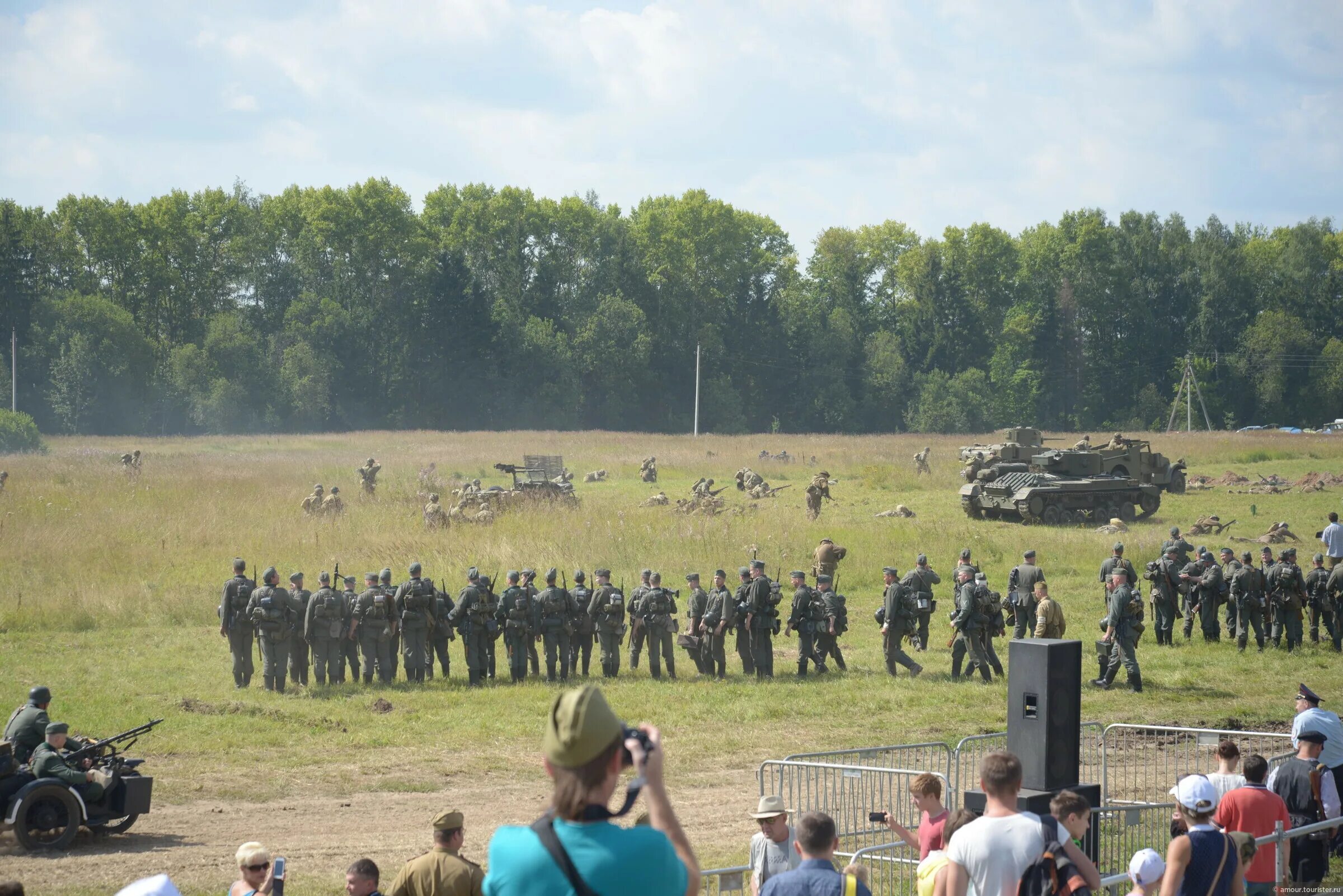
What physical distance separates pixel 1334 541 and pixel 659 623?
14.7m

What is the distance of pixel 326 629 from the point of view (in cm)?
1786

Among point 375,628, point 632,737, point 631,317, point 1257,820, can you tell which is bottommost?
point 375,628

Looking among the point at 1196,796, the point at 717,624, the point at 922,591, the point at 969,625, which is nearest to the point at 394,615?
the point at 717,624

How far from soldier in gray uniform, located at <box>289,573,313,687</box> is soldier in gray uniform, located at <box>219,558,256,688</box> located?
556 mm

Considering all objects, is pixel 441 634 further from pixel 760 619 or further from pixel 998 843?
pixel 998 843

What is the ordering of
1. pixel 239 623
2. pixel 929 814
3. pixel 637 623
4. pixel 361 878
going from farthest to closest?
pixel 637 623
pixel 239 623
pixel 929 814
pixel 361 878

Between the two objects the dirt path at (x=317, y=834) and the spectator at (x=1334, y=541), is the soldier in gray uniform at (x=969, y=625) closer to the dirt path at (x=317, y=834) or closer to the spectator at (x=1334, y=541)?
the dirt path at (x=317, y=834)

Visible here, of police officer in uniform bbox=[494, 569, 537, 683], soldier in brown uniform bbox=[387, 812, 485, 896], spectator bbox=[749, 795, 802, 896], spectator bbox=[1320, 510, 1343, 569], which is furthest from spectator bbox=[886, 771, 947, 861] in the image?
spectator bbox=[1320, 510, 1343, 569]

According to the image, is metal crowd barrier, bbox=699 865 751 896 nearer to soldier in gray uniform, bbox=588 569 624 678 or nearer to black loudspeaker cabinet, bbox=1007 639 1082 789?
black loudspeaker cabinet, bbox=1007 639 1082 789

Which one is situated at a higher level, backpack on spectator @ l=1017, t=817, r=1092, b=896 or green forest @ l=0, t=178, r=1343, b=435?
green forest @ l=0, t=178, r=1343, b=435

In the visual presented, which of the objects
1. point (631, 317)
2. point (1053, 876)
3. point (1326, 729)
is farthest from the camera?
point (631, 317)

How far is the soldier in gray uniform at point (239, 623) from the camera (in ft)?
58.4

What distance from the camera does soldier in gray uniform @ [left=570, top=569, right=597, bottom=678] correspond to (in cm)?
1862

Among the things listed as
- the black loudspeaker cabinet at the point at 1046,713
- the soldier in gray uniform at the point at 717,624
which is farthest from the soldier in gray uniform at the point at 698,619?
the black loudspeaker cabinet at the point at 1046,713
